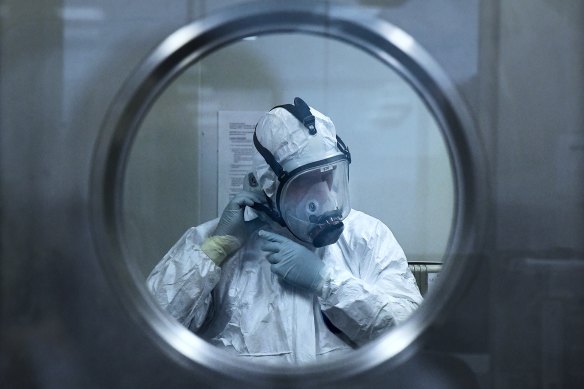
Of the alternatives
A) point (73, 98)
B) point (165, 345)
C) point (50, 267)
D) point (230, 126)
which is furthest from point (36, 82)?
point (230, 126)

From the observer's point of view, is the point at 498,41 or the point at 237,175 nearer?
the point at 498,41

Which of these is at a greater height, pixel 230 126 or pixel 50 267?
pixel 230 126

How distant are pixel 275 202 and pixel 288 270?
19cm

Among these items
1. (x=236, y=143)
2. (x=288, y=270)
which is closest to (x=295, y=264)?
(x=288, y=270)

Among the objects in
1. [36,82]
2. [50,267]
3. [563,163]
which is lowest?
[50,267]

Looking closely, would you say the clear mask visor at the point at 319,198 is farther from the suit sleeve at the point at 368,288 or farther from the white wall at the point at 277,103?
the white wall at the point at 277,103

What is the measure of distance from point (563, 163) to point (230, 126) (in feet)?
4.79

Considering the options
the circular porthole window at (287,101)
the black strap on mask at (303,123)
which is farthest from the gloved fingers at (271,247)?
the circular porthole window at (287,101)

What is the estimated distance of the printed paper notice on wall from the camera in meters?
2.13

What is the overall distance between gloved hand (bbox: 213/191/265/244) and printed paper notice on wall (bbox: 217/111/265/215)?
1.03ft

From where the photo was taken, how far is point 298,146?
1.64m

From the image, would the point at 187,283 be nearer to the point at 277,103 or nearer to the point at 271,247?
the point at 271,247

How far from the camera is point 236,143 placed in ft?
6.99

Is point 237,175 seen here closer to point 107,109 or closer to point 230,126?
point 230,126
